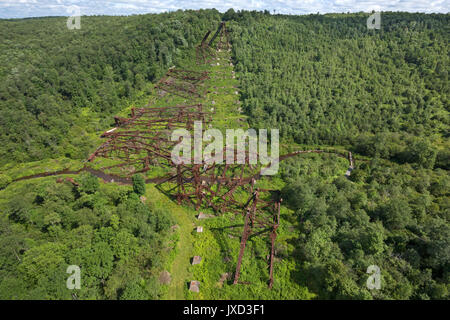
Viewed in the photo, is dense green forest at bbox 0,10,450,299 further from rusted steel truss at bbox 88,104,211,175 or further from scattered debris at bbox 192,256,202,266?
rusted steel truss at bbox 88,104,211,175

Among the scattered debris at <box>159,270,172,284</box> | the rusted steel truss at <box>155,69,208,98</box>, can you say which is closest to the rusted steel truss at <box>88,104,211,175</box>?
the rusted steel truss at <box>155,69,208,98</box>

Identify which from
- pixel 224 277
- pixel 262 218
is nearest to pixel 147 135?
pixel 262 218

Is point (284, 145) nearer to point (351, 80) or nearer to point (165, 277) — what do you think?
point (165, 277)

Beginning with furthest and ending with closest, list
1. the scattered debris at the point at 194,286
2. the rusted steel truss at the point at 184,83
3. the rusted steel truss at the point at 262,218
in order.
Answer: the rusted steel truss at the point at 184,83, the rusted steel truss at the point at 262,218, the scattered debris at the point at 194,286

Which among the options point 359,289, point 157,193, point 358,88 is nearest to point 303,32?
point 358,88

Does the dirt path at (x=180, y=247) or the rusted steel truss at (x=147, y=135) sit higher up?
the rusted steel truss at (x=147, y=135)

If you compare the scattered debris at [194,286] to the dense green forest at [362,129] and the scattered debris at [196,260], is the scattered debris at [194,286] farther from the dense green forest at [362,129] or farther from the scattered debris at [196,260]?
the dense green forest at [362,129]

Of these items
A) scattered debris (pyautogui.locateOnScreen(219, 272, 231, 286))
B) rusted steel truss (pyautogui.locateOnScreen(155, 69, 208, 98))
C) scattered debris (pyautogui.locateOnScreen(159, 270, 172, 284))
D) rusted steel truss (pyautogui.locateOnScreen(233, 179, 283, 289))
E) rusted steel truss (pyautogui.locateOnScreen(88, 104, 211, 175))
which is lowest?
scattered debris (pyautogui.locateOnScreen(219, 272, 231, 286))

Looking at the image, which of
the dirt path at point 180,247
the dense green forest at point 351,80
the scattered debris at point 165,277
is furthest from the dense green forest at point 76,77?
the scattered debris at point 165,277
